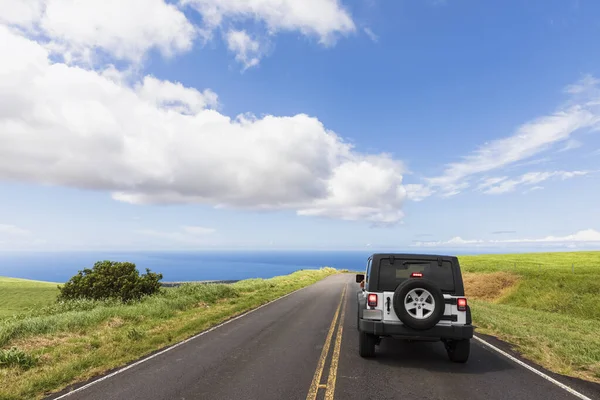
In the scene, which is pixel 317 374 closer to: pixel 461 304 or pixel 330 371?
pixel 330 371

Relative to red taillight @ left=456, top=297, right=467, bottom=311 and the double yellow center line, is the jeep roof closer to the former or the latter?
red taillight @ left=456, top=297, right=467, bottom=311

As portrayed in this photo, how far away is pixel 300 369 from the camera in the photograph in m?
7.24

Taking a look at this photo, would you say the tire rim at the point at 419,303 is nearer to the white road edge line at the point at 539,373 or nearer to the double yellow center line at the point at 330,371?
the double yellow center line at the point at 330,371

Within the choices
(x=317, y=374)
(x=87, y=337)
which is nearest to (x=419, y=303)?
(x=317, y=374)

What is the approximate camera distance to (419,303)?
7.55 meters

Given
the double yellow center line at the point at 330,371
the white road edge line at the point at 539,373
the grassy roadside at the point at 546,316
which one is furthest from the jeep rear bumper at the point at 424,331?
the grassy roadside at the point at 546,316

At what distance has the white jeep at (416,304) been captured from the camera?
7420 millimetres

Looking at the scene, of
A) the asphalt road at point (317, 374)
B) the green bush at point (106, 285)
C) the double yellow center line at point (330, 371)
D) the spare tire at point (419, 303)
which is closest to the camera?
the double yellow center line at point (330, 371)

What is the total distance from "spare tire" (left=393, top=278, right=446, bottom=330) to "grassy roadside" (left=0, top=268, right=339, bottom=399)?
21.7 feet

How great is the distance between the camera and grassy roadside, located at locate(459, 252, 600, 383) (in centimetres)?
835

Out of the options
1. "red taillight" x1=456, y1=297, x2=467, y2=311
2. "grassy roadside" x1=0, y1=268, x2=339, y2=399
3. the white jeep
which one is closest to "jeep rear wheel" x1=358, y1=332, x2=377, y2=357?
the white jeep

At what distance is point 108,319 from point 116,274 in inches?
283

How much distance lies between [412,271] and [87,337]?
10.1 metres

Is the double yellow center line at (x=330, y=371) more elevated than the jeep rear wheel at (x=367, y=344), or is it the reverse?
the jeep rear wheel at (x=367, y=344)
